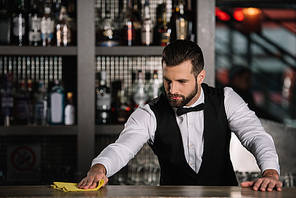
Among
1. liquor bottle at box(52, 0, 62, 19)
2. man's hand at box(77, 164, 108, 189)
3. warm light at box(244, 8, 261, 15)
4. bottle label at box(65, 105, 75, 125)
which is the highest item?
warm light at box(244, 8, 261, 15)

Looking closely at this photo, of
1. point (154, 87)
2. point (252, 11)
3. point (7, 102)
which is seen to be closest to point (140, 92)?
point (154, 87)

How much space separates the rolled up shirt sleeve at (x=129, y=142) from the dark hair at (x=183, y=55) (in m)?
0.29

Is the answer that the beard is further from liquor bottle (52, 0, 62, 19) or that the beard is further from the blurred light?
the blurred light

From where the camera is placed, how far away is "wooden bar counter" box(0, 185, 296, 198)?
1.01 metres

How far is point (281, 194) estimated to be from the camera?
40.7 inches

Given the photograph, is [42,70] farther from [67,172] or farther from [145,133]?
[145,133]

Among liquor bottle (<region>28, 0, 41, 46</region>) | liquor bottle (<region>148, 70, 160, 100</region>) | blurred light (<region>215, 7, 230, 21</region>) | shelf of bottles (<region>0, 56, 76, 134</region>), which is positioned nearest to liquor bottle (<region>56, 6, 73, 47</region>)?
liquor bottle (<region>28, 0, 41, 46</region>)

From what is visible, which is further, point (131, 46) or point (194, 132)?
point (131, 46)

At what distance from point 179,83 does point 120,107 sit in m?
0.75

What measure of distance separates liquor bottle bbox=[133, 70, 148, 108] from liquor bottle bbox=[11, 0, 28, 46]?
696mm

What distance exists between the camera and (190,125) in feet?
4.95

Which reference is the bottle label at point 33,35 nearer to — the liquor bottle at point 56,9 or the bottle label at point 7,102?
the liquor bottle at point 56,9

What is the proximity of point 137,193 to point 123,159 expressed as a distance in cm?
27

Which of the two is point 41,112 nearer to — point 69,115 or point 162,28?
point 69,115
